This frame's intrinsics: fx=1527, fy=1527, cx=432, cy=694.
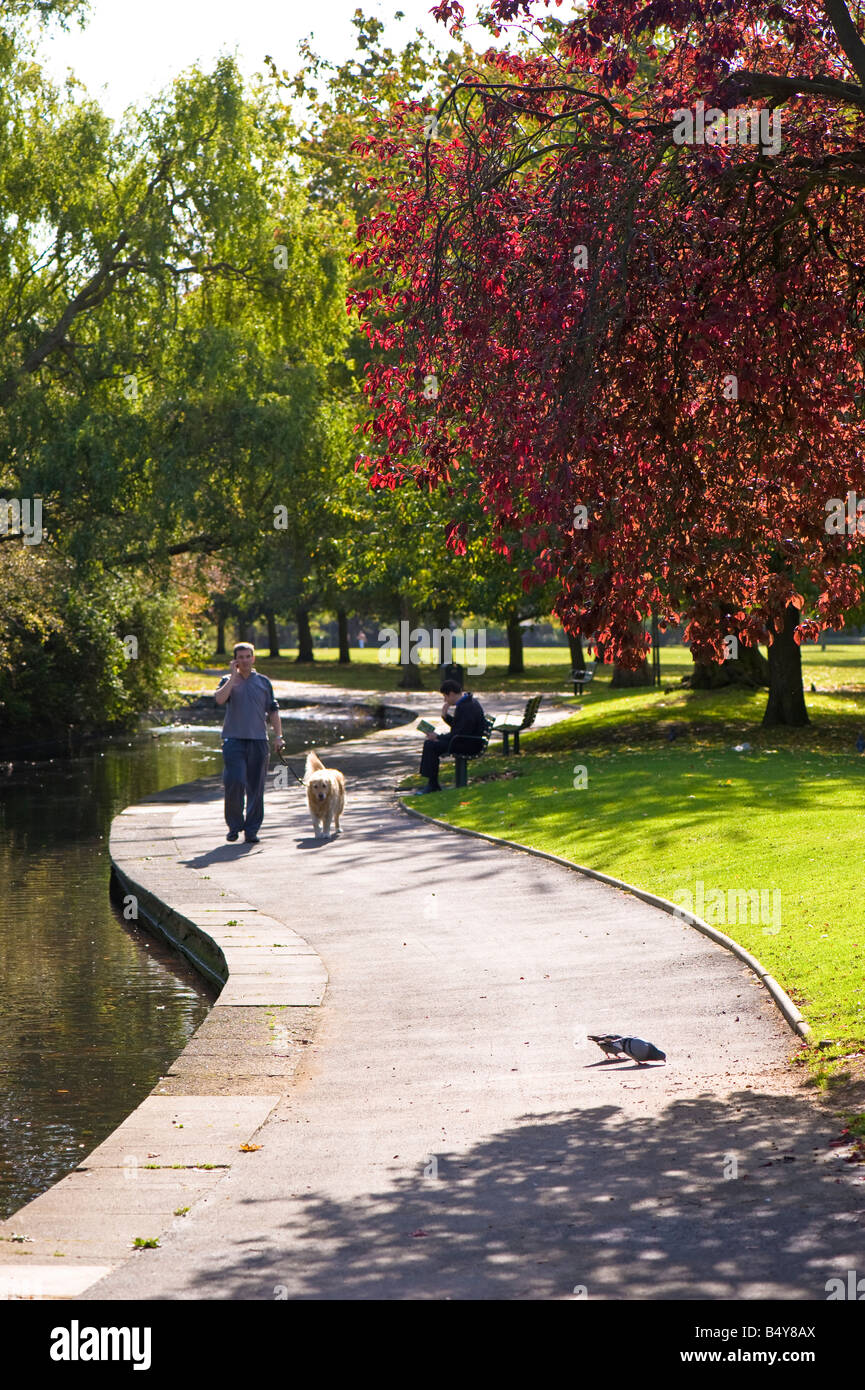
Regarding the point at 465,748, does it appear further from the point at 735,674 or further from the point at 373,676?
the point at 373,676

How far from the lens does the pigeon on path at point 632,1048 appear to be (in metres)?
7.89

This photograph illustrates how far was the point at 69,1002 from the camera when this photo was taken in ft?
36.2

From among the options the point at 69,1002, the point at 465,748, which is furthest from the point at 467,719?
A: the point at 69,1002

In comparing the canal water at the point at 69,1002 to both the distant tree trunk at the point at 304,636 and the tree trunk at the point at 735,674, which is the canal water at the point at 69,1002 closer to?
the tree trunk at the point at 735,674

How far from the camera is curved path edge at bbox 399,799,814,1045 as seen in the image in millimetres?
8688

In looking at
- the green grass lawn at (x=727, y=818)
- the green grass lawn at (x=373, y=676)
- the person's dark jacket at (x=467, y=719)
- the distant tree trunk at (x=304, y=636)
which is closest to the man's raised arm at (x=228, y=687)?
the green grass lawn at (x=727, y=818)

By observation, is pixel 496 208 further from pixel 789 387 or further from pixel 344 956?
pixel 344 956

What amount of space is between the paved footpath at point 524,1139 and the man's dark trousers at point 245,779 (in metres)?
4.36

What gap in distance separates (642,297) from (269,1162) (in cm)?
454

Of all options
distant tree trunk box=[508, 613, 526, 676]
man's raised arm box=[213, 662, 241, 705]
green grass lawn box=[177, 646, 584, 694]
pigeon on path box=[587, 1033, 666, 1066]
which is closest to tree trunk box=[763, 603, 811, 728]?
man's raised arm box=[213, 662, 241, 705]

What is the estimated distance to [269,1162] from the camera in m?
6.60

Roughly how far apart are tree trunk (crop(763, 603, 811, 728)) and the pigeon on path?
19718 mm

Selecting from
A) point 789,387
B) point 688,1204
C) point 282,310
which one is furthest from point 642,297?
point 282,310

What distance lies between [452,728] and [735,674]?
15.1 metres
